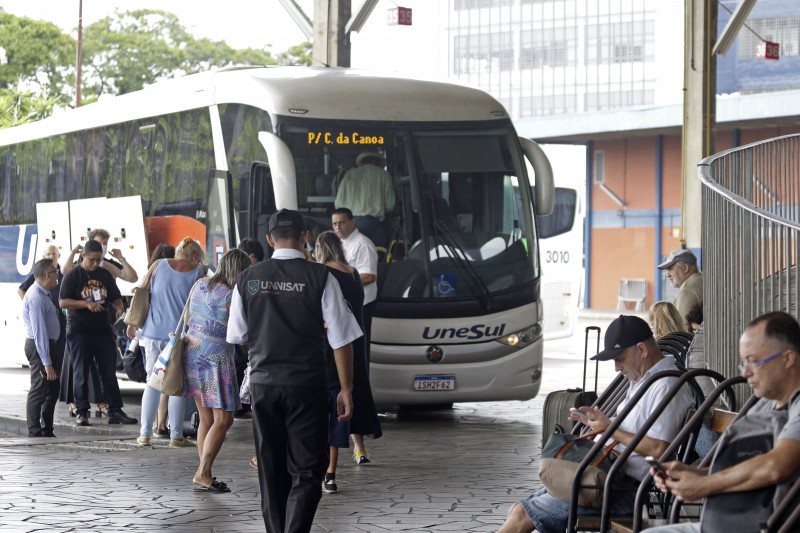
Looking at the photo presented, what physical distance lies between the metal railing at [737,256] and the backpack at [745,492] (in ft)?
3.68

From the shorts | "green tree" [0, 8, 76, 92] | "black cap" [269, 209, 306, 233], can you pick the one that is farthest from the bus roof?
"green tree" [0, 8, 76, 92]

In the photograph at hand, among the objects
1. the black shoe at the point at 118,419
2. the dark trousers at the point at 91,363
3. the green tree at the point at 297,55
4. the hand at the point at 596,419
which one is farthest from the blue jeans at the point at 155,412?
the green tree at the point at 297,55

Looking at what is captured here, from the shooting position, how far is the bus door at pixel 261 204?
501 inches

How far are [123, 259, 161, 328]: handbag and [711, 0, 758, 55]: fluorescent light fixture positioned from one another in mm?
8428

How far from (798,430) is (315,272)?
3.15 meters

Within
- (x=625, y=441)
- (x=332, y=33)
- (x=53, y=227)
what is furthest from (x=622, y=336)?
(x=53, y=227)

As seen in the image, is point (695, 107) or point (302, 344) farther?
point (695, 107)

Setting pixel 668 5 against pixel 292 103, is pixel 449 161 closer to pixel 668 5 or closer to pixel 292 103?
pixel 292 103

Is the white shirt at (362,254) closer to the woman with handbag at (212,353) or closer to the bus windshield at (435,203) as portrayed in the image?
the bus windshield at (435,203)

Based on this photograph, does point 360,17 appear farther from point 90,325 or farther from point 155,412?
point 155,412

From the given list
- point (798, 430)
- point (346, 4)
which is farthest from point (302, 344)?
point (346, 4)

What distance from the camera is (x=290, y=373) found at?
22.4 ft

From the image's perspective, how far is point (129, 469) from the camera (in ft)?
32.9

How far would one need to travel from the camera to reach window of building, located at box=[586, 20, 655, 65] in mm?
84000
